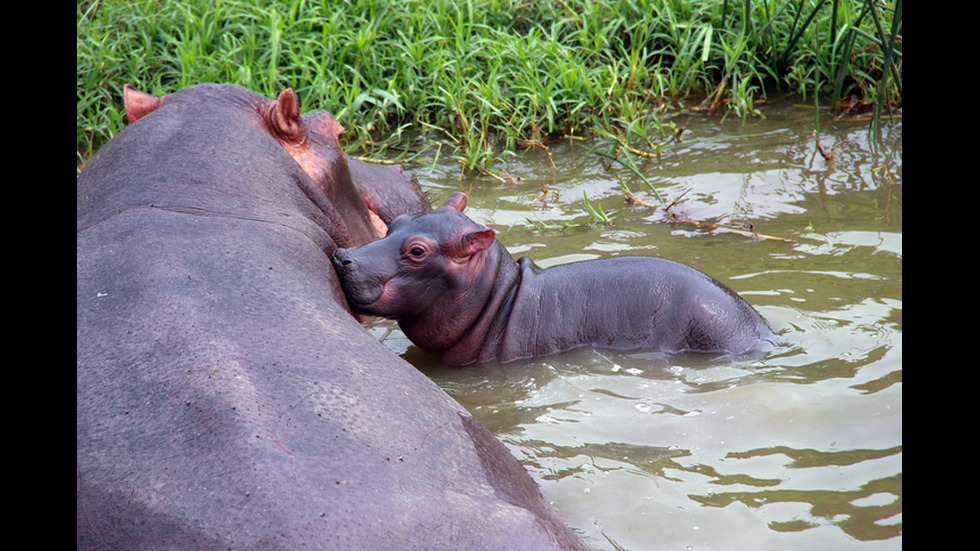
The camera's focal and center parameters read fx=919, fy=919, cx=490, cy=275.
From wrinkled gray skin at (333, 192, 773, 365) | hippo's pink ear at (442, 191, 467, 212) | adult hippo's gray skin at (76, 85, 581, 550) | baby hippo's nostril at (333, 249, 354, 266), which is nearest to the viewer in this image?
adult hippo's gray skin at (76, 85, 581, 550)

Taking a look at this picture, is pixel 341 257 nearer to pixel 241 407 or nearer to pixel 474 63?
pixel 241 407

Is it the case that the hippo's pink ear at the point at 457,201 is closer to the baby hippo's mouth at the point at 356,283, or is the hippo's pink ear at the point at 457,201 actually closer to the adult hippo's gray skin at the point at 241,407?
the baby hippo's mouth at the point at 356,283

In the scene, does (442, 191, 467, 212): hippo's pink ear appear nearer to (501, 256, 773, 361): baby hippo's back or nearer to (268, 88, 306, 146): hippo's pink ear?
(501, 256, 773, 361): baby hippo's back

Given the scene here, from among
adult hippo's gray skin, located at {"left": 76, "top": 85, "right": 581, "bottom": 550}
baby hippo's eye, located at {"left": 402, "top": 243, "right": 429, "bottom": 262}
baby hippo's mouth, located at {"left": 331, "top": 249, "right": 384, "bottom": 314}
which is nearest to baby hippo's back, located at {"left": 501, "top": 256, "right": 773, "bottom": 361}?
baby hippo's eye, located at {"left": 402, "top": 243, "right": 429, "bottom": 262}

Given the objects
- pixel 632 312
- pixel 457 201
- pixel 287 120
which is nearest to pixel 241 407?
pixel 287 120

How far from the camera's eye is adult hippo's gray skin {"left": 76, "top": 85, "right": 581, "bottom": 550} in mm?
1772

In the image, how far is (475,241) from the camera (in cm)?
375

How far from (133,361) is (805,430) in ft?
6.75

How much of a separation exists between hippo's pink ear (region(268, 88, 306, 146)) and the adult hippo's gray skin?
581 millimetres

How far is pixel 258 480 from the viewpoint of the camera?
1787 mm

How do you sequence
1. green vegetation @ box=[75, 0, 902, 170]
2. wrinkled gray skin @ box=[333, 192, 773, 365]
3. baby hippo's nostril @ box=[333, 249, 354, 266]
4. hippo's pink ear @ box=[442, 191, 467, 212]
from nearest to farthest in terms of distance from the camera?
1. baby hippo's nostril @ box=[333, 249, 354, 266]
2. wrinkled gray skin @ box=[333, 192, 773, 365]
3. hippo's pink ear @ box=[442, 191, 467, 212]
4. green vegetation @ box=[75, 0, 902, 170]

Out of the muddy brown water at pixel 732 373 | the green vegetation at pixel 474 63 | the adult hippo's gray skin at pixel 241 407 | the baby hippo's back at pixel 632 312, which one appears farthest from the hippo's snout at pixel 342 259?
the green vegetation at pixel 474 63

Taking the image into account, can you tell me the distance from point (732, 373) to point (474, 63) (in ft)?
12.1

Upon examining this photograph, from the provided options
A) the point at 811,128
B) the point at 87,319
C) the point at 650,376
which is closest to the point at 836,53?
the point at 811,128
